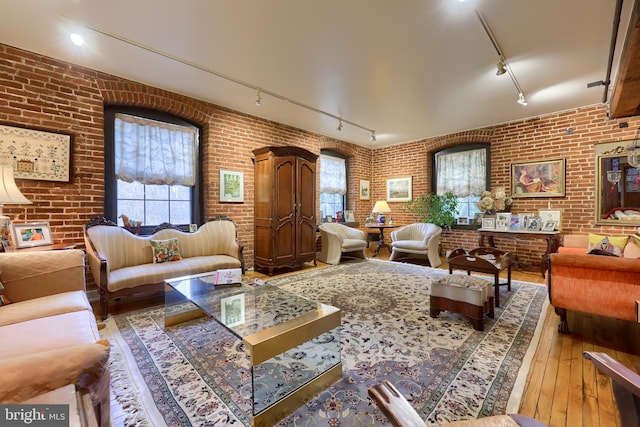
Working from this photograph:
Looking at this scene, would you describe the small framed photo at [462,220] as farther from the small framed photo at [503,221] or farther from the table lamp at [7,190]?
the table lamp at [7,190]

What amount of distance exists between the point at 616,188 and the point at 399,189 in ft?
12.1

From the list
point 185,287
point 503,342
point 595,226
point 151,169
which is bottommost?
point 503,342

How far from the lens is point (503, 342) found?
2195mm

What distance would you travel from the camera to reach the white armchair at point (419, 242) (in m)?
5.03

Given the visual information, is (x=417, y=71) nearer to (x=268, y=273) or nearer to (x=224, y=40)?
(x=224, y=40)

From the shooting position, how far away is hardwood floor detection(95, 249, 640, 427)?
144 cm

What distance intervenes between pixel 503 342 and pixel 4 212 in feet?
16.0

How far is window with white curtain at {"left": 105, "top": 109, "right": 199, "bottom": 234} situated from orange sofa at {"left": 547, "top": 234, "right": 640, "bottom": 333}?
14.8 feet

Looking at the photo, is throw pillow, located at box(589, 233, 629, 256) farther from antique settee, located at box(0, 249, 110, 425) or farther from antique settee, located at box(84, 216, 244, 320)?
antique settee, located at box(0, 249, 110, 425)

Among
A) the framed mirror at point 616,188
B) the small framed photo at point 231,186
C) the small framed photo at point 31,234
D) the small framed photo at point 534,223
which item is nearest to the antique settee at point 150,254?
the small framed photo at point 31,234

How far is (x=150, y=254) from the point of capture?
3.46 meters

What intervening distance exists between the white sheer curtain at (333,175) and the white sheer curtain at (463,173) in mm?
2198

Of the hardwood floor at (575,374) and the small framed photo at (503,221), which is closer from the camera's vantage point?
the hardwood floor at (575,374)

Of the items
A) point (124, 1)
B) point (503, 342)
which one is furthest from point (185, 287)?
point (503, 342)
